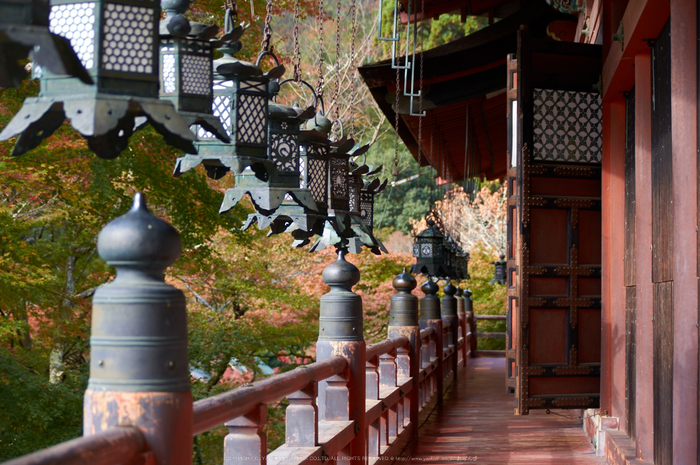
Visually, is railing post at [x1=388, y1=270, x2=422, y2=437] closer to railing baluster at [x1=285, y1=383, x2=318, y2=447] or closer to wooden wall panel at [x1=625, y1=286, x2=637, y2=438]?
wooden wall panel at [x1=625, y1=286, x2=637, y2=438]

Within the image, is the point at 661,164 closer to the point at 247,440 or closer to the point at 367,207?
the point at 367,207

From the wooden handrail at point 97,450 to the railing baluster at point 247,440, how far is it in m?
0.86

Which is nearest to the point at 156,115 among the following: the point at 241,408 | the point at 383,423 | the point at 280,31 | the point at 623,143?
the point at 241,408

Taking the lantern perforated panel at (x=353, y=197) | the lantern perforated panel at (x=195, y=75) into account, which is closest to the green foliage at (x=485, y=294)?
the lantern perforated panel at (x=353, y=197)

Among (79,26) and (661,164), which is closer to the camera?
(79,26)

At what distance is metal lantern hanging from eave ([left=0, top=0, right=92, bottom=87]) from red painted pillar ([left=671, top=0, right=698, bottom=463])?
8.91 feet

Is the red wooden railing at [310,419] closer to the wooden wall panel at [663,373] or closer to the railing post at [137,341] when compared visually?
the railing post at [137,341]

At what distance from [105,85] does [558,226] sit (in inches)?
198

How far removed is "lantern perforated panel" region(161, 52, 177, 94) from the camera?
2418 millimetres

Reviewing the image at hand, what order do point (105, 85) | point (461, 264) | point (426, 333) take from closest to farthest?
point (105, 85) < point (426, 333) < point (461, 264)

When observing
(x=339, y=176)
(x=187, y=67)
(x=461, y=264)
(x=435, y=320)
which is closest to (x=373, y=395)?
(x=339, y=176)

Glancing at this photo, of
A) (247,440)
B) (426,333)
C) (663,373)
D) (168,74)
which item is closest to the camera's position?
(168,74)

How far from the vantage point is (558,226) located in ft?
20.9

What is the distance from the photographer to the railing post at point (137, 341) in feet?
5.70
